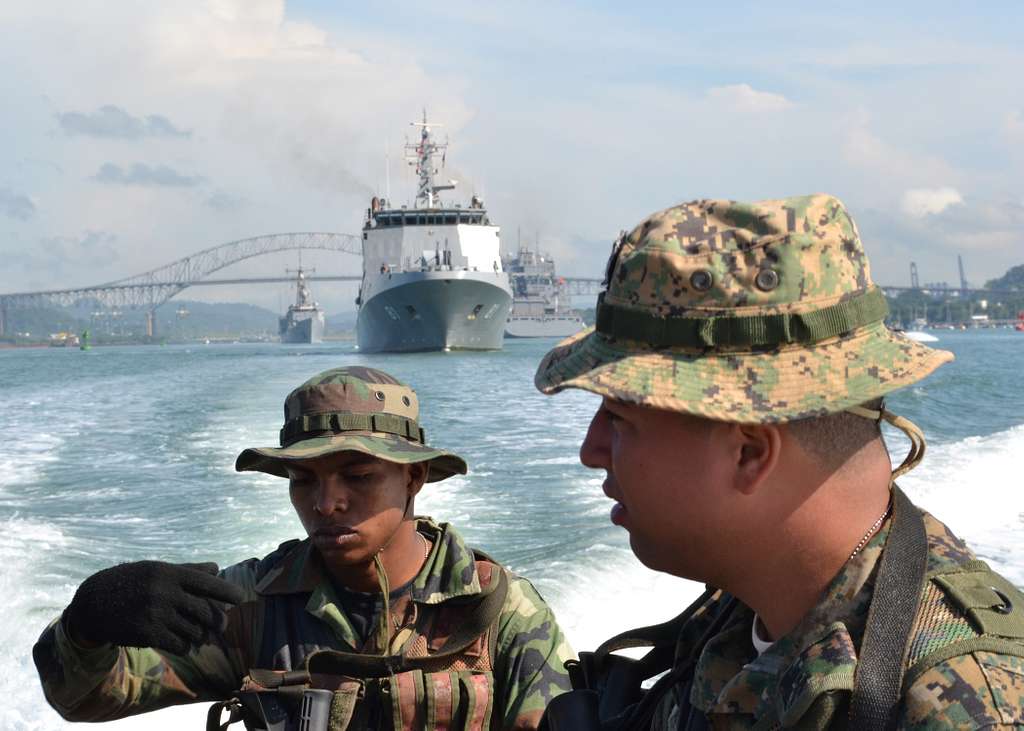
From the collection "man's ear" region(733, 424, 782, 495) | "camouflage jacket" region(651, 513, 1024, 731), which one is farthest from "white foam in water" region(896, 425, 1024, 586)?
"man's ear" region(733, 424, 782, 495)

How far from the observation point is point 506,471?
12500mm

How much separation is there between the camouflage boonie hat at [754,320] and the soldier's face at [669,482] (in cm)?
6

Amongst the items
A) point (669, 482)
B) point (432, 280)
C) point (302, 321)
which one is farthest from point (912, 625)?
point (302, 321)

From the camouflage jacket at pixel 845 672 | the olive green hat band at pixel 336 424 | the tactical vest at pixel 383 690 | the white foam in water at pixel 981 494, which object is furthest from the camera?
the white foam in water at pixel 981 494

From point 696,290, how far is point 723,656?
20.0 inches

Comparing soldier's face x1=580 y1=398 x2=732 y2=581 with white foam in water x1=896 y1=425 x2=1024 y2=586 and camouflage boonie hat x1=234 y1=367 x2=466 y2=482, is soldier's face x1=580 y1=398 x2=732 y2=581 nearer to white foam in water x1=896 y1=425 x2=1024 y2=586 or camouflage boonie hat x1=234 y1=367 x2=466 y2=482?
camouflage boonie hat x1=234 y1=367 x2=466 y2=482

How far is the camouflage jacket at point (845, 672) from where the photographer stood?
1.22 metres

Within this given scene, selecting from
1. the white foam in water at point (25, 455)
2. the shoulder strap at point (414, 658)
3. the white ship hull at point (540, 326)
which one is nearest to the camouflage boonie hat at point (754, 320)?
the shoulder strap at point (414, 658)

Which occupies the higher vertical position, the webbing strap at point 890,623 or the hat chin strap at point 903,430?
the hat chin strap at point 903,430

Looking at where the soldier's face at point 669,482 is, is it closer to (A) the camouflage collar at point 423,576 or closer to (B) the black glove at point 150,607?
(B) the black glove at point 150,607

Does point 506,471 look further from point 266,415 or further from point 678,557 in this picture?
point 678,557

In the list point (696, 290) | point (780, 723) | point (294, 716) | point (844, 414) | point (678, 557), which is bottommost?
point (294, 716)

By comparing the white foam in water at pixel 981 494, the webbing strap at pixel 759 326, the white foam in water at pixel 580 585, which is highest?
the webbing strap at pixel 759 326

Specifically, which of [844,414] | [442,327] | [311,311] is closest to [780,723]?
[844,414]
